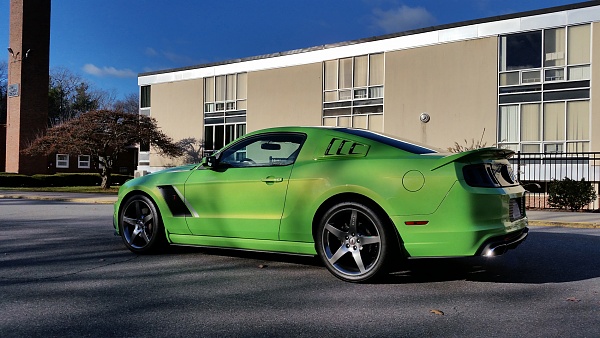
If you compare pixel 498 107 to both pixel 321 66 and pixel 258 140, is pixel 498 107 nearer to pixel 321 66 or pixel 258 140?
pixel 321 66

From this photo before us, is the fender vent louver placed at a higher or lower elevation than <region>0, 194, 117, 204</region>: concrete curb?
higher

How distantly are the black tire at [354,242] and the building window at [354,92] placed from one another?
64.8ft

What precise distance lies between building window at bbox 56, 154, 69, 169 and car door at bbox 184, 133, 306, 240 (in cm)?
4025

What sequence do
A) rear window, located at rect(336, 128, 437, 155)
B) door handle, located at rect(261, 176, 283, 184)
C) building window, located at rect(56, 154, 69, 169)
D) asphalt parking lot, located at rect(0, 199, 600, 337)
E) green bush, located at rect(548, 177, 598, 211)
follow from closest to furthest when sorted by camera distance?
asphalt parking lot, located at rect(0, 199, 600, 337) < rear window, located at rect(336, 128, 437, 155) < door handle, located at rect(261, 176, 283, 184) < green bush, located at rect(548, 177, 598, 211) < building window, located at rect(56, 154, 69, 169)

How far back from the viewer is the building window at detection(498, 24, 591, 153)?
755 inches

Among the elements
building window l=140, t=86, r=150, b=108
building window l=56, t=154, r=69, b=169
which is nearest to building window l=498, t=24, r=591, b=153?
building window l=140, t=86, r=150, b=108

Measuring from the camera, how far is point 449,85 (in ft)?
72.2

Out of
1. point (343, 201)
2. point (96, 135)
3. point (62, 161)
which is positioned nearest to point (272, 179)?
point (343, 201)

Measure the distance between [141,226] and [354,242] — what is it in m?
2.87

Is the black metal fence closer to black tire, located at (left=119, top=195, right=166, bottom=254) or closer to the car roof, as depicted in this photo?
the car roof

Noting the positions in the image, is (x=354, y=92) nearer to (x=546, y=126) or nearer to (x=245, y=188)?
(x=546, y=126)

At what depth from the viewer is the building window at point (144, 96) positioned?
34656mm

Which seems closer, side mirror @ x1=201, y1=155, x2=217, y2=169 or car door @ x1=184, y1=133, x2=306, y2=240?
car door @ x1=184, y1=133, x2=306, y2=240

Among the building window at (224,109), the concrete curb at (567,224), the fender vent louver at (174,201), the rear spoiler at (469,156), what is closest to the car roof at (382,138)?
the rear spoiler at (469,156)
